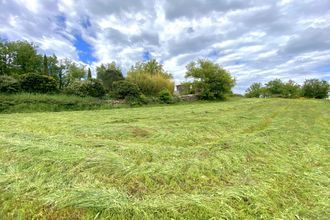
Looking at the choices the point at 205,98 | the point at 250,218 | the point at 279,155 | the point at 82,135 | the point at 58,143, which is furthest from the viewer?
the point at 205,98

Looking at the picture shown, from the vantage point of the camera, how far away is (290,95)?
148ft

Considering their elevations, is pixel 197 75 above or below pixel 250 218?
above

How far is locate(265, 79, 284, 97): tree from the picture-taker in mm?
48031

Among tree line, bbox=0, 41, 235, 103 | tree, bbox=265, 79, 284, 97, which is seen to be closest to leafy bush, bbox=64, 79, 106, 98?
tree line, bbox=0, 41, 235, 103

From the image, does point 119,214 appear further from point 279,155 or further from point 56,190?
point 279,155

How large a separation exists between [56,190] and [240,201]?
204 cm

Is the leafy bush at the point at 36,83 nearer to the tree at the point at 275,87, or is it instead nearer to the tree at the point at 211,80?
the tree at the point at 211,80

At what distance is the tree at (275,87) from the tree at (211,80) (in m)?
29.6

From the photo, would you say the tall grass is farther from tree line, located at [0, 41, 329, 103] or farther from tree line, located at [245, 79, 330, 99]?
tree line, located at [245, 79, 330, 99]

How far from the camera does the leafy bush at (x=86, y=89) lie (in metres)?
16.1

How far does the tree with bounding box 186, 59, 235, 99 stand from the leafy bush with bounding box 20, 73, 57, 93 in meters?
14.8

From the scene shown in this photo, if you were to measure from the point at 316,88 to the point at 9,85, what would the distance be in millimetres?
49706

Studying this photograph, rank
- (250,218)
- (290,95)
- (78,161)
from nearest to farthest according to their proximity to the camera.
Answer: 1. (250,218)
2. (78,161)
3. (290,95)

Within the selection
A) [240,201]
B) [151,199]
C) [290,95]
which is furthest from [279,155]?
[290,95]
